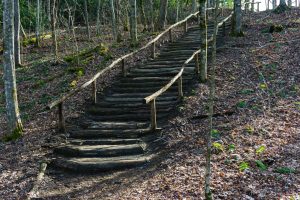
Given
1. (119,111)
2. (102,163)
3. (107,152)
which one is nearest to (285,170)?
(102,163)

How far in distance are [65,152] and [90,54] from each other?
9.76 metres

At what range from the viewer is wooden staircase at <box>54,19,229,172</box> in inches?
341

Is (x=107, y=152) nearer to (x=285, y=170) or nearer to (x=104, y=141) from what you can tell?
(x=104, y=141)

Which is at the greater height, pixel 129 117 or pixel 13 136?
pixel 129 117

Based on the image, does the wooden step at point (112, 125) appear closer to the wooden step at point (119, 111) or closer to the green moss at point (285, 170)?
the wooden step at point (119, 111)

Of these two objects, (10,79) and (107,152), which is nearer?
(107,152)

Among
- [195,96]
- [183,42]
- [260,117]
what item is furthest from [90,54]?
[260,117]

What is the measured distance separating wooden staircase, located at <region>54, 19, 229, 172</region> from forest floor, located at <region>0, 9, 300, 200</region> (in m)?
0.39

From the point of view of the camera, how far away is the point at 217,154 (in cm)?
812

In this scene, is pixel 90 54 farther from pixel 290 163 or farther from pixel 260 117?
pixel 290 163

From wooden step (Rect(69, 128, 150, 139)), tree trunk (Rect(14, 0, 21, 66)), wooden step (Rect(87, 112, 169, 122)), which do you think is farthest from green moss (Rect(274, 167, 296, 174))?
tree trunk (Rect(14, 0, 21, 66))

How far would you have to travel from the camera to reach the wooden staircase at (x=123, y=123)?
866 centimetres

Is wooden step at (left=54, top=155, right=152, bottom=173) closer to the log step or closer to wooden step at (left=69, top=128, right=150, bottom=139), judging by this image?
wooden step at (left=69, top=128, right=150, bottom=139)

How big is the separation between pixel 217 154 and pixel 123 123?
3.50 m
